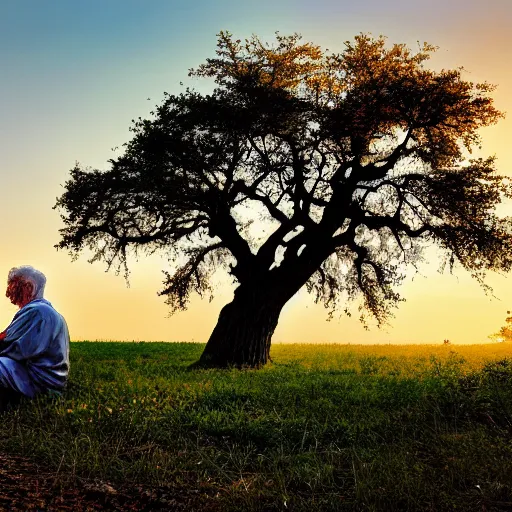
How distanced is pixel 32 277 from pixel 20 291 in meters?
0.31

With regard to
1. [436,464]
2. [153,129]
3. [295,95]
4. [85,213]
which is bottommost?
[436,464]

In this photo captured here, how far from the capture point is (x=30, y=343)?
993 centimetres

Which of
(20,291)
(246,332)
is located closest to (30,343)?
(20,291)

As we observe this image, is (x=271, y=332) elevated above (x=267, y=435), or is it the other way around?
(x=271, y=332)

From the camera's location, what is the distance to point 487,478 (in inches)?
282

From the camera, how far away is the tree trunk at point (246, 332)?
20.1 meters

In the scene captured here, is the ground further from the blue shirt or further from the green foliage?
the green foliage

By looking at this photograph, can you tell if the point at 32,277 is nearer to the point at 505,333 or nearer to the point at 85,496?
the point at 85,496

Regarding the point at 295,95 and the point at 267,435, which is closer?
the point at 267,435

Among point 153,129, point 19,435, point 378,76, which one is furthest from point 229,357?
point 19,435

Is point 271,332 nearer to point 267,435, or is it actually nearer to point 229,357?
point 229,357

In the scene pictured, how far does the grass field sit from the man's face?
1.72 metres

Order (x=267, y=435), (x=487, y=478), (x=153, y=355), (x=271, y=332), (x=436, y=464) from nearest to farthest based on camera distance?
1. (x=487, y=478)
2. (x=436, y=464)
3. (x=267, y=435)
4. (x=271, y=332)
5. (x=153, y=355)

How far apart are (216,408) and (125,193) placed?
11683 millimetres
